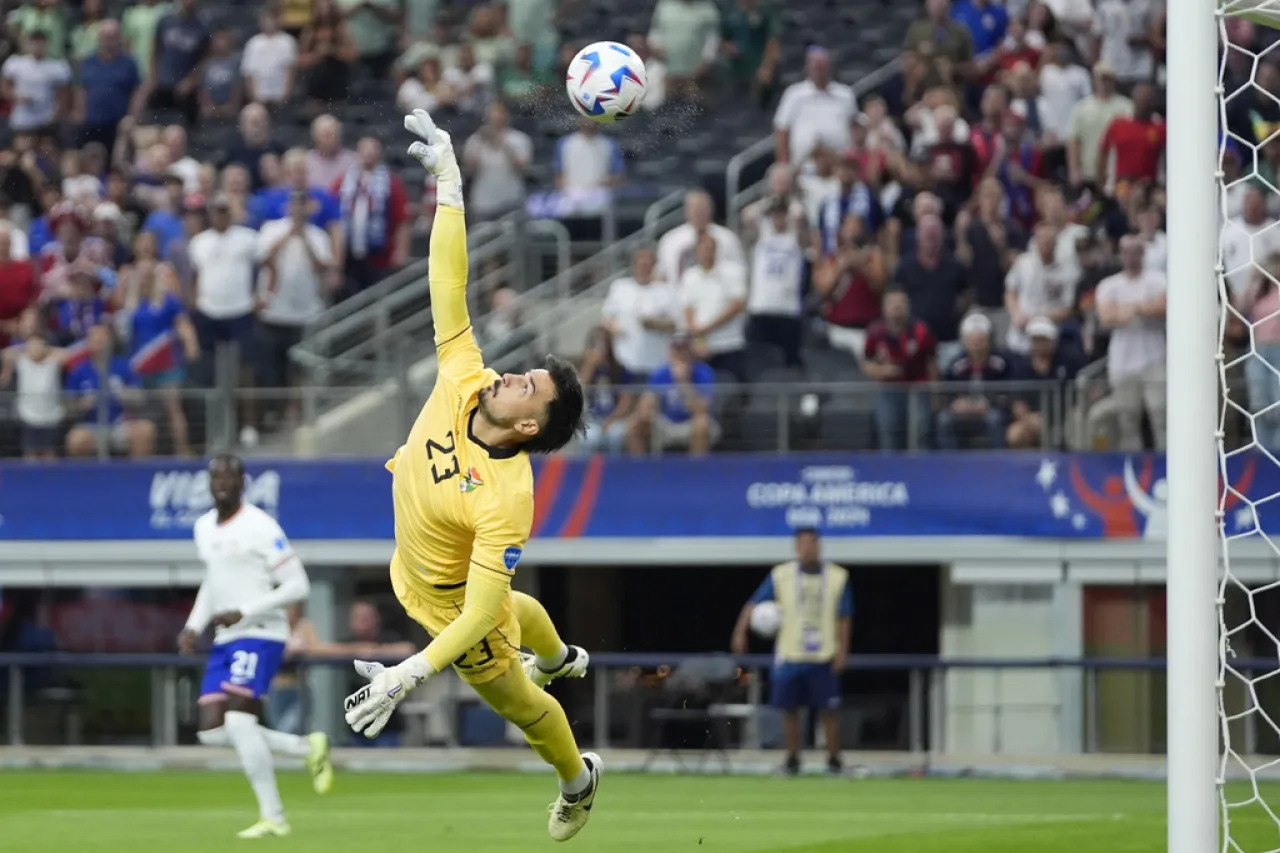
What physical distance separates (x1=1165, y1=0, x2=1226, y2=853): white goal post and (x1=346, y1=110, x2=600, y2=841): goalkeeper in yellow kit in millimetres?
2306

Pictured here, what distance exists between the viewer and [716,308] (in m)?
17.2

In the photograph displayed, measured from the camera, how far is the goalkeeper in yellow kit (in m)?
8.13

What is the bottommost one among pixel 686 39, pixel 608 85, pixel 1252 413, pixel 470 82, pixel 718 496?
pixel 718 496

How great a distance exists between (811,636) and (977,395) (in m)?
2.19

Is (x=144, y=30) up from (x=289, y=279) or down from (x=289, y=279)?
up

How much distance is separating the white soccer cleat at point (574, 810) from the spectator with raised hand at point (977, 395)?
23.6ft

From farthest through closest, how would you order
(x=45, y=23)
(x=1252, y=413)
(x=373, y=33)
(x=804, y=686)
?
1. (x=45, y=23)
2. (x=373, y=33)
3. (x=804, y=686)
4. (x=1252, y=413)

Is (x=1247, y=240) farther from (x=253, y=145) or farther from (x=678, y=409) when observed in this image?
(x=253, y=145)

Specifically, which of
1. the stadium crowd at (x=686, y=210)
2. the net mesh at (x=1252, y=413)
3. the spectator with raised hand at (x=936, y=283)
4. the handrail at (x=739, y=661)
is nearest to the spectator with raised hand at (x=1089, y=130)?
the stadium crowd at (x=686, y=210)

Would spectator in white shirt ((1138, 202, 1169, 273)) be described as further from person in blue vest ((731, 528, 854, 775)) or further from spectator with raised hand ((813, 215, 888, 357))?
person in blue vest ((731, 528, 854, 775))

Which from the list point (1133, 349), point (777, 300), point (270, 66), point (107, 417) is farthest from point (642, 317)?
point (270, 66)

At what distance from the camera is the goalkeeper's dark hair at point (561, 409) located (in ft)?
27.4

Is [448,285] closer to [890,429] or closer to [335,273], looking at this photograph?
[890,429]

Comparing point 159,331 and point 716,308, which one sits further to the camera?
point 159,331
